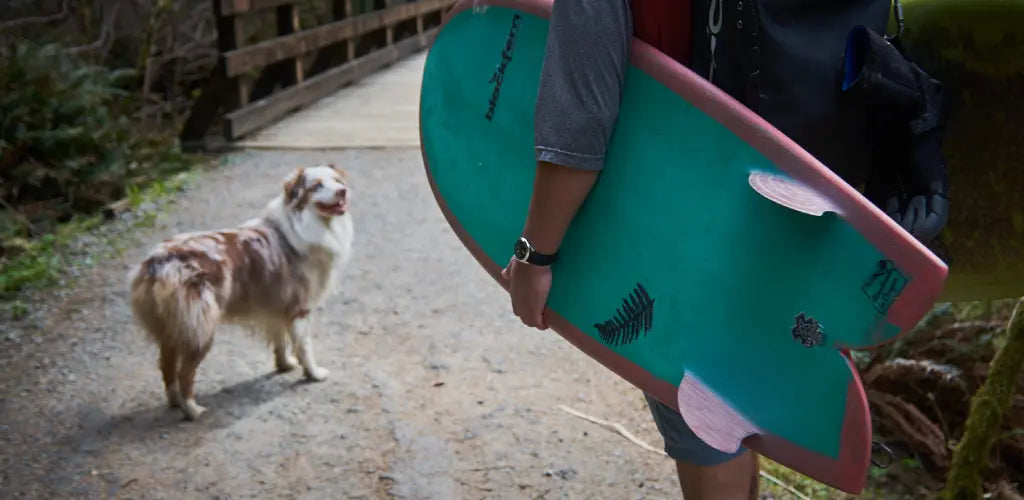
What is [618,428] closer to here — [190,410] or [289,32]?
[190,410]

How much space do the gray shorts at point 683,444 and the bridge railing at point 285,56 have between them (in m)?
5.81

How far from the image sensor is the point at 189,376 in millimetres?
3260

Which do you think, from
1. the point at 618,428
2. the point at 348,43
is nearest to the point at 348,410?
the point at 618,428

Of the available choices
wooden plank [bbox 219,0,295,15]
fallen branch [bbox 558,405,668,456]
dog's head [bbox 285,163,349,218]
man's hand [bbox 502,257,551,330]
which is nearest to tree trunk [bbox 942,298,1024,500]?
fallen branch [bbox 558,405,668,456]

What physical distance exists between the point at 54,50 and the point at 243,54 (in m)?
1.26

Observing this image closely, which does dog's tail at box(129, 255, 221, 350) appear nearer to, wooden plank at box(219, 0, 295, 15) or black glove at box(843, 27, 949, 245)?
black glove at box(843, 27, 949, 245)

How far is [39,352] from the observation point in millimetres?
3867

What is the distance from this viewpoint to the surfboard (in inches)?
56.2

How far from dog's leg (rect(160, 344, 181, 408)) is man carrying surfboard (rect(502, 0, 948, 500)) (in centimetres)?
208

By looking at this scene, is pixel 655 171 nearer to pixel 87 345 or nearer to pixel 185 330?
pixel 185 330

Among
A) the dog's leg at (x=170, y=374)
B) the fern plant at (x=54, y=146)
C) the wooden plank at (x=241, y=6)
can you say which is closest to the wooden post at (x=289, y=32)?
the wooden plank at (x=241, y=6)

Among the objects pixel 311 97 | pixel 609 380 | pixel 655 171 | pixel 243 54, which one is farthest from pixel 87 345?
pixel 311 97

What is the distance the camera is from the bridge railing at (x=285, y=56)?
7.00 meters

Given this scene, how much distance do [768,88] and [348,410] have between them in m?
2.31
